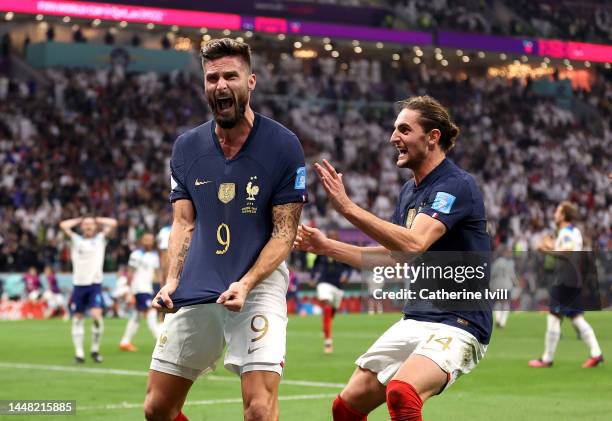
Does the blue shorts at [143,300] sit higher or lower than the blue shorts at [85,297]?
lower

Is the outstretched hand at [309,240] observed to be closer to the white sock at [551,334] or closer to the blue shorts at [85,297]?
the white sock at [551,334]

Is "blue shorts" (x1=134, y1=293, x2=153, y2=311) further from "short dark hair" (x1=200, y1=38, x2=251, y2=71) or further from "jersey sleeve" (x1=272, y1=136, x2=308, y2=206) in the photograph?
"short dark hair" (x1=200, y1=38, x2=251, y2=71)

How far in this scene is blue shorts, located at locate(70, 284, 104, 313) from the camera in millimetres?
19844

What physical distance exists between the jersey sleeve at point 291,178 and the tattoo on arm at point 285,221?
3 centimetres

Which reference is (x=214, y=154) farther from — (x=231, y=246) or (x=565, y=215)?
(x=565, y=215)

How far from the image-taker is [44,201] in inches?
1435

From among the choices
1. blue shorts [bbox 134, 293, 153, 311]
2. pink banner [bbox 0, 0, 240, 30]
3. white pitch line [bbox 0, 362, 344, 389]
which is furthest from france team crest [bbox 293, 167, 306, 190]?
pink banner [bbox 0, 0, 240, 30]

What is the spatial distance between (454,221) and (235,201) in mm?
1484

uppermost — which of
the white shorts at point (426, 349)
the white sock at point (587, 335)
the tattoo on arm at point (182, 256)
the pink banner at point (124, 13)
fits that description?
the pink banner at point (124, 13)

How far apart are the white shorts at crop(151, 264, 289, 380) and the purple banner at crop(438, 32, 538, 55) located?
46.5 metres

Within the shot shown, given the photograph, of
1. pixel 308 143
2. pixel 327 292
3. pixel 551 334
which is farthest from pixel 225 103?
pixel 308 143

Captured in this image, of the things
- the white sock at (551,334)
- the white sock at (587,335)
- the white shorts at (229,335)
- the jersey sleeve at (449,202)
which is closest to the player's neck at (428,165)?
the jersey sleeve at (449,202)

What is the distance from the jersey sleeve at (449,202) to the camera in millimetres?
7570

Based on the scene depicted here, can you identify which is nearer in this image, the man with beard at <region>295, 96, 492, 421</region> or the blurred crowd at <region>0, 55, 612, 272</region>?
the man with beard at <region>295, 96, 492, 421</region>
